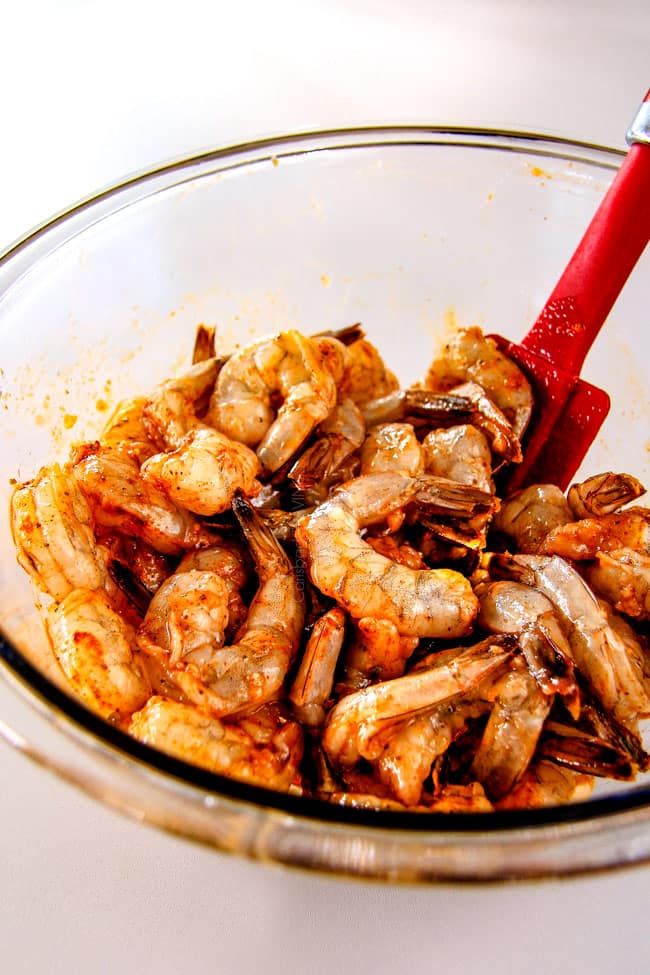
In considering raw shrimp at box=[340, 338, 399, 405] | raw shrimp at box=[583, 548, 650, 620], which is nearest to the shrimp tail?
raw shrimp at box=[340, 338, 399, 405]

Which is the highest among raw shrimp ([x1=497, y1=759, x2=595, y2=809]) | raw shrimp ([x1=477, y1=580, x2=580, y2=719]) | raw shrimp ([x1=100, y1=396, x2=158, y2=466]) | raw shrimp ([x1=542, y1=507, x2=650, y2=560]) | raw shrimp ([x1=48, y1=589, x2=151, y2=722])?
raw shrimp ([x1=542, y1=507, x2=650, y2=560])

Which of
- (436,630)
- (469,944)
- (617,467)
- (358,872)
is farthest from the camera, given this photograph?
(617,467)

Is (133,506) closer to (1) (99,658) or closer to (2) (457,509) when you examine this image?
(1) (99,658)

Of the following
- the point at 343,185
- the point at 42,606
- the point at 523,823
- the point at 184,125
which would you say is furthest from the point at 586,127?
the point at 523,823

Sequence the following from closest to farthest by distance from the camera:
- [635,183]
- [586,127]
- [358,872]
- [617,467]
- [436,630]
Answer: [358,872]
[436,630]
[635,183]
[617,467]
[586,127]

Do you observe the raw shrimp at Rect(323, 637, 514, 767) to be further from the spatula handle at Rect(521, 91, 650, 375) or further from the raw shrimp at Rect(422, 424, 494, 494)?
the spatula handle at Rect(521, 91, 650, 375)

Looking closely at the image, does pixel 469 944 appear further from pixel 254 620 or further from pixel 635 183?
pixel 635 183
